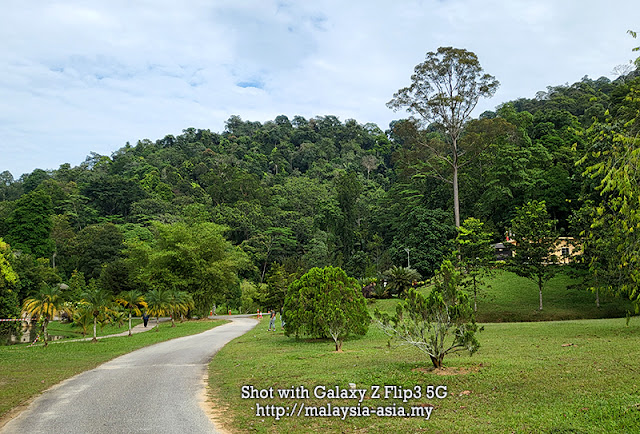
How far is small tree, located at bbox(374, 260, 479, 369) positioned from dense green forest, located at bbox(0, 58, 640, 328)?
2.94m

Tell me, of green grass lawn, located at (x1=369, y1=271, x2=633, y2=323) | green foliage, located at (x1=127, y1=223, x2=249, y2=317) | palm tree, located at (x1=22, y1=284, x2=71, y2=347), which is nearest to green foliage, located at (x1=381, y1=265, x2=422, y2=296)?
green grass lawn, located at (x1=369, y1=271, x2=633, y2=323)

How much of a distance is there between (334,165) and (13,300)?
2862 inches

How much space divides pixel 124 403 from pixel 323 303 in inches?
341

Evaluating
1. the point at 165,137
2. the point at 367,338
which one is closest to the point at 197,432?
the point at 367,338

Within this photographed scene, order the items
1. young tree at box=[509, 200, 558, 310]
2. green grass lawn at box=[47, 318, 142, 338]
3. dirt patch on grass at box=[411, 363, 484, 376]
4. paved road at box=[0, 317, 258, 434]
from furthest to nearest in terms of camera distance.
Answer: green grass lawn at box=[47, 318, 142, 338] → young tree at box=[509, 200, 558, 310] → dirt patch on grass at box=[411, 363, 484, 376] → paved road at box=[0, 317, 258, 434]

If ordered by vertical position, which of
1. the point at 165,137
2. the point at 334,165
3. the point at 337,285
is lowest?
the point at 337,285

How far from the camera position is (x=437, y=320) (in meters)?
9.77

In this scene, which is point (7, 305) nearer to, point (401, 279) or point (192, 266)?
point (192, 266)

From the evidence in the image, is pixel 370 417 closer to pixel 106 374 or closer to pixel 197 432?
pixel 197 432

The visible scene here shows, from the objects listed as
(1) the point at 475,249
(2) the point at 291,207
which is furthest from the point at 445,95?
(2) the point at 291,207

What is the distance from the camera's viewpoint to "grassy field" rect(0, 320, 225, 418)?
33.7ft

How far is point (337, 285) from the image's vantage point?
16.7m

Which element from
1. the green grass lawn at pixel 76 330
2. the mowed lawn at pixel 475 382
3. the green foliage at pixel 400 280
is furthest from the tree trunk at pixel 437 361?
the green grass lawn at pixel 76 330

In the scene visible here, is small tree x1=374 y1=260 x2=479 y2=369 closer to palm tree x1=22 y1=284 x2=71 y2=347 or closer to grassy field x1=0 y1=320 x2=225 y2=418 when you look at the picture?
grassy field x1=0 y1=320 x2=225 y2=418
